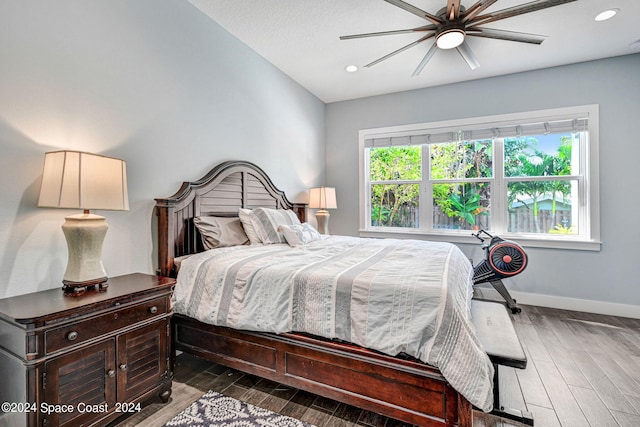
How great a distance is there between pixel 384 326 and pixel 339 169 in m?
3.56

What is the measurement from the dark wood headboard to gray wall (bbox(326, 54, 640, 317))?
2.71 m

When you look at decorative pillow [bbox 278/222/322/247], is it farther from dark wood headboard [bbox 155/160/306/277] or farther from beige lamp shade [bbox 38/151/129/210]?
beige lamp shade [bbox 38/151/129/210]

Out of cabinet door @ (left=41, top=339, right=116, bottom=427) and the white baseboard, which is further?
the white baseboard

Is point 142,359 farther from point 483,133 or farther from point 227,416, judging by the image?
point 483,133

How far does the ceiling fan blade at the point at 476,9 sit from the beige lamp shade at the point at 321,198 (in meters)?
2.52

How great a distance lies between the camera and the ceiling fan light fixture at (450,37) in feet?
7.42

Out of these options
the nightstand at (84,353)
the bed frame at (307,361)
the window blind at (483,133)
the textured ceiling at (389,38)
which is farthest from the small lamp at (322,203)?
the nightstand at (84,353)

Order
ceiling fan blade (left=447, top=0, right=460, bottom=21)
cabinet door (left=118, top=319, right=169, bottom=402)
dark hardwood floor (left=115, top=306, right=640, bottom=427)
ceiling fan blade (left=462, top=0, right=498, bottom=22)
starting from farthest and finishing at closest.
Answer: ceiling fan blade (left=447, top=0, right=460, bottom=21) < ceiling fan blade (left=462, top=0, right=498, bottom=22) < dark hardwood floor (left=115, top=306, right=640, bottom=427) < cabinet door (left=118, top=319, right=169, bottom=402)

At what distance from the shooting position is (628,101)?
324cm

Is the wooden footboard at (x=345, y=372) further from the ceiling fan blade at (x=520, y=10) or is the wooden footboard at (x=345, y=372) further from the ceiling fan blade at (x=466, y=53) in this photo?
the ceiling fan blade at (x=466, y=53)

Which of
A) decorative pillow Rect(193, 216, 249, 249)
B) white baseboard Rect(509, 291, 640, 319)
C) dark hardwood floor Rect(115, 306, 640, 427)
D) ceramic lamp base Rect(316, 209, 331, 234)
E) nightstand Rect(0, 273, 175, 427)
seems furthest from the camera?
ceramic lamp base Rect(316, 209, 331, 234)

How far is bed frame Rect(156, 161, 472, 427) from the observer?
1.42m

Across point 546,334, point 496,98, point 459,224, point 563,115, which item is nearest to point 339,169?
point 459,224

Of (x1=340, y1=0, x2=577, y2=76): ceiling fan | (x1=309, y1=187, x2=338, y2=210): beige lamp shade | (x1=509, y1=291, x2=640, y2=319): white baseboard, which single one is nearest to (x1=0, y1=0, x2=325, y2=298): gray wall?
(x1=309, y1=187, x2=338, y2=210): beige lamp shade
